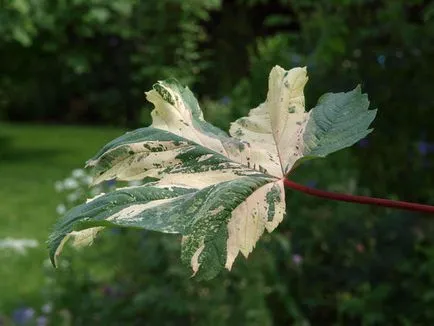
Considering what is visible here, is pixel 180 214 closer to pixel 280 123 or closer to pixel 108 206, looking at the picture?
pixel 108 206

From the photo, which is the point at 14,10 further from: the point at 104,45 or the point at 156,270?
the point at 156,270

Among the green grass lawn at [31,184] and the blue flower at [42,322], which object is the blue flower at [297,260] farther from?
the green grass lawn at [31,184]

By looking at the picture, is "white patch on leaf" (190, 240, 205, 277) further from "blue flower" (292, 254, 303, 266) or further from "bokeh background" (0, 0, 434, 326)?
"blue flower" (292, 254, 303, 266)

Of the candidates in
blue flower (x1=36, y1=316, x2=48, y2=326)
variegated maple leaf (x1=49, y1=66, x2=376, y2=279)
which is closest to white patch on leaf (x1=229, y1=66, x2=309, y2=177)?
variegated maple leaf (x1=49, y1=66, x2=376, y2=279)

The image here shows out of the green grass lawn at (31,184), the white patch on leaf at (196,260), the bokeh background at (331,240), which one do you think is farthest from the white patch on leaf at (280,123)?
the green grass lawn at (31,184)

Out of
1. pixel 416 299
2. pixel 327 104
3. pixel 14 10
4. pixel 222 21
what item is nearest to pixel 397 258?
pixel 416 299

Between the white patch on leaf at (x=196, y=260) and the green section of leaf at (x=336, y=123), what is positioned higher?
the green section of leaf at (x=336, y=123)

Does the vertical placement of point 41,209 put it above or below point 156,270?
above
